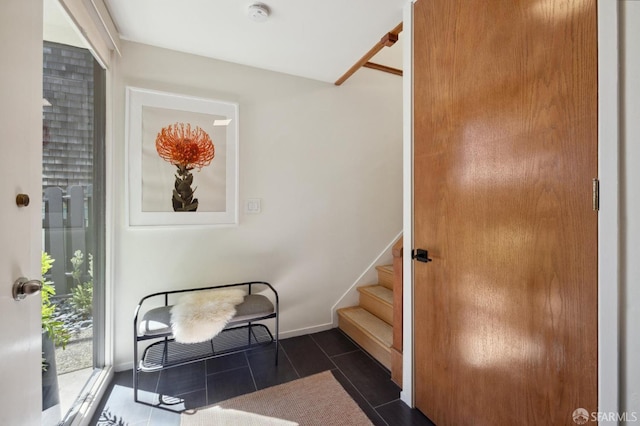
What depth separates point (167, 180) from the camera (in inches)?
82.0

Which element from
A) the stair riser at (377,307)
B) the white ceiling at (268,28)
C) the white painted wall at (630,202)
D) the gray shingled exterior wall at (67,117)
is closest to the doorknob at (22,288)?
the gray shingled exterior wall at (67,117)

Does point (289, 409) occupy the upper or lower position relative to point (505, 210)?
lower

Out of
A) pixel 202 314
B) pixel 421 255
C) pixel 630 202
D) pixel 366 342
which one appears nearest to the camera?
pixel 630 202

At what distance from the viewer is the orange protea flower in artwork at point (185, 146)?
2.06 m

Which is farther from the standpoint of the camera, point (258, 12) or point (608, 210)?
point (258, 12)

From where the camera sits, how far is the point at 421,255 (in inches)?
62.5

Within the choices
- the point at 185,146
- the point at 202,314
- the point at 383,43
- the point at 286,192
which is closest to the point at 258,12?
the point at 383,43

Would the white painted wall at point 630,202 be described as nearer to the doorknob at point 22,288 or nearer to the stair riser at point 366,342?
the stair riser at point 366,342

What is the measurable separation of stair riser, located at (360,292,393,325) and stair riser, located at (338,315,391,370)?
0.24 meters

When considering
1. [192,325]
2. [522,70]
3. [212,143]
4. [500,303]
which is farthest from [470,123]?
[192,325]

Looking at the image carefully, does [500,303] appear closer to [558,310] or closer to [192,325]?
[558,310]

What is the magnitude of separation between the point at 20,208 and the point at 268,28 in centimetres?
169

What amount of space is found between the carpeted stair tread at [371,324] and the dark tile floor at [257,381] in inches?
7.2

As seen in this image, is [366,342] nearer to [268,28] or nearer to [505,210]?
[505,210]
